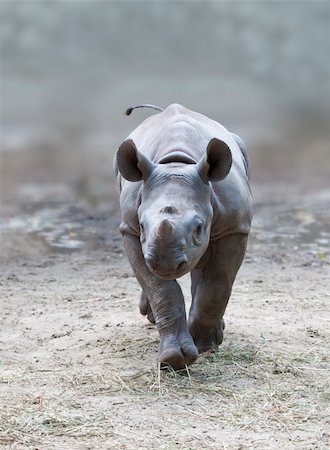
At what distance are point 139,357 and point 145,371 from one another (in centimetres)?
37

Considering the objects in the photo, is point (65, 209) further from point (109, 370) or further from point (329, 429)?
point (329, 429)

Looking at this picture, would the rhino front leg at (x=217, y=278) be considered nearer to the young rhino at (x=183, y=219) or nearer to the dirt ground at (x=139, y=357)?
the young rhino at (x=183, y=219)

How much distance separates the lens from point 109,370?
685cm

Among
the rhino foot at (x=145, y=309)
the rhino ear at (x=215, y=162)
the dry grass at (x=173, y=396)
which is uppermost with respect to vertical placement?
the rhino ear at (x=215, y=162)

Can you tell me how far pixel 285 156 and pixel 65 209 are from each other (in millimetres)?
6982

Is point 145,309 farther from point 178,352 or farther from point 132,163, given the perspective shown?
point 132,163

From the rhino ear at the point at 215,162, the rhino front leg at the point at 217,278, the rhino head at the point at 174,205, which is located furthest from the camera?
the rhino front leg at the point at 217,278

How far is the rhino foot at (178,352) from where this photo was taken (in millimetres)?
6555

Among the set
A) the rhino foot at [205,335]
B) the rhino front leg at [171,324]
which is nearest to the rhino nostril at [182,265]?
the rhino front leg at [171,324]

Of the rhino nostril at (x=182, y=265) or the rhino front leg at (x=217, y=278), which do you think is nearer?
the rhino nostril at (x=182, y=265)

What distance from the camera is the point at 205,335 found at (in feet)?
23.4

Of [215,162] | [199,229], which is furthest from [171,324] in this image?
[215,162]

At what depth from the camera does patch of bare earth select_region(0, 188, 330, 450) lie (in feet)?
18.6

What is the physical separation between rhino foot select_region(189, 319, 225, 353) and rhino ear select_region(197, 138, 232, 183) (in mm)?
1183
